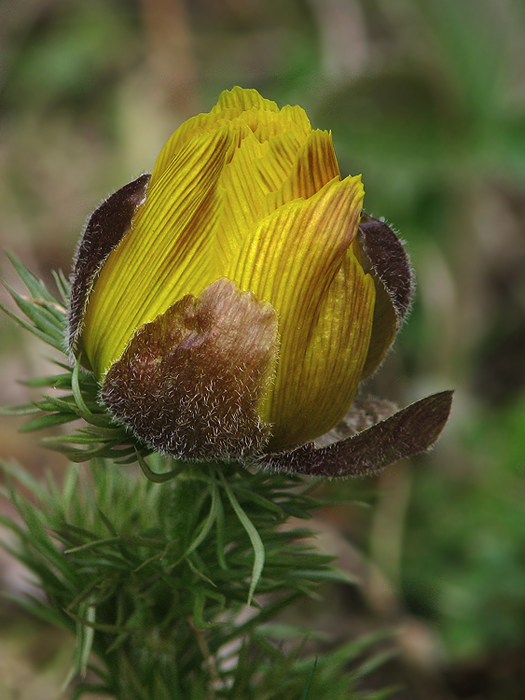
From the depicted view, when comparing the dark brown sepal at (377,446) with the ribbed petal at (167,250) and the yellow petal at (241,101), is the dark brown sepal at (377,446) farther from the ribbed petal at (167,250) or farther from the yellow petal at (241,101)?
the yellow petal at (241,101)

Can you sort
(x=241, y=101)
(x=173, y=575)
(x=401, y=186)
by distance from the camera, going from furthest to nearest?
(x=401, y=186) < (x=173, y=575) < (x=241, y=101)

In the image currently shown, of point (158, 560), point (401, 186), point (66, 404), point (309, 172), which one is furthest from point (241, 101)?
point (401, 186)

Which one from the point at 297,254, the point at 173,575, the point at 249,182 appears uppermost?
the point at 249,182

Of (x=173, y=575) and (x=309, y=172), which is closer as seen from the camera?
(x=309, y=172)

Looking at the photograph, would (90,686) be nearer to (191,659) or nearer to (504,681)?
(191,659)

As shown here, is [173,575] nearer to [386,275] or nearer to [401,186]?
[386,275]

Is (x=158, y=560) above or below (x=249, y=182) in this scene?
below

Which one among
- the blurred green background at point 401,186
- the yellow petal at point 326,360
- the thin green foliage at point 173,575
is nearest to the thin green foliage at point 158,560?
the thin green foliage at point 173,575

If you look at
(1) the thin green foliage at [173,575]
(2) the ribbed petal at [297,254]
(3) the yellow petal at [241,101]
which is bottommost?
(1) the thin green foliage at [173,575]
